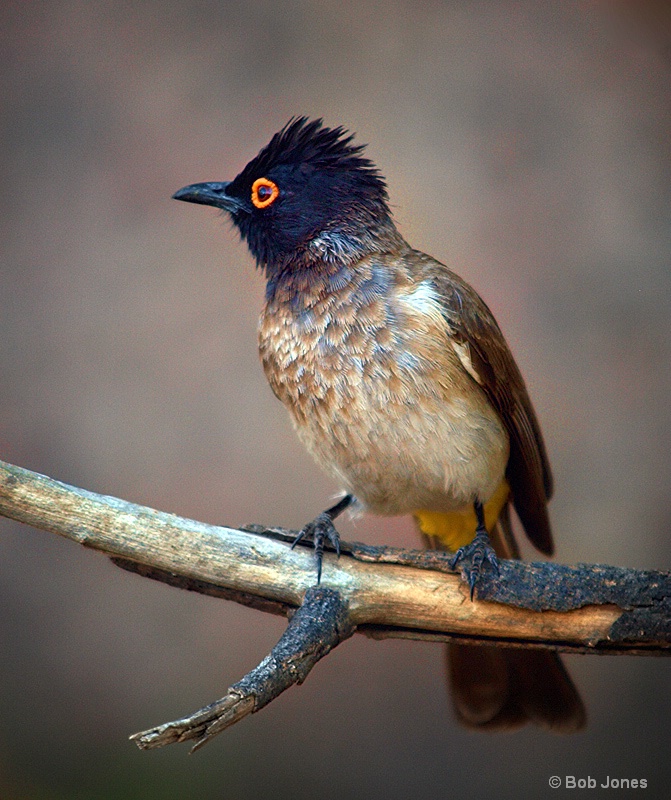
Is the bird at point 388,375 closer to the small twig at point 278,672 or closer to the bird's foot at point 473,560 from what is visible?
the bird's foot at point 473,560

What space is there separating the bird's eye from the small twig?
0.95m

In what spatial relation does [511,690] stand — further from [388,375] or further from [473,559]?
[388,375]

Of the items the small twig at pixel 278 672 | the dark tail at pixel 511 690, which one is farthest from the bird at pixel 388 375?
the small twig at pixel 278 672

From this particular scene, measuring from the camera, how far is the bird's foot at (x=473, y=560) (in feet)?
6.10

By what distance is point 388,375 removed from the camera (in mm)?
1940

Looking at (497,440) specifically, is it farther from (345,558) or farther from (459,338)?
(345,558)

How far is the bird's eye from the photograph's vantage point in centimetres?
219

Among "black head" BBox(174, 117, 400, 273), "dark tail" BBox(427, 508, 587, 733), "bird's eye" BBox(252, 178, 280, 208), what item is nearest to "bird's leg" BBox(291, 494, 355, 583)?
"dark tail" BBox(427, 508, 587, 733)

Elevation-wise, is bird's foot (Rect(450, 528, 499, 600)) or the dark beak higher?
the dark beak

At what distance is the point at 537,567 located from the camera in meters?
1.88

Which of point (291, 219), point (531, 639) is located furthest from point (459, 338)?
point (531, 639)

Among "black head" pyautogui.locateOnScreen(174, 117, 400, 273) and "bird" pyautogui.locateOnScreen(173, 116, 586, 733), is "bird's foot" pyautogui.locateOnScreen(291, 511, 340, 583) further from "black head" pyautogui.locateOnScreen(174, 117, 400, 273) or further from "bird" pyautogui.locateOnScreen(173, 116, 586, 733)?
"black head" pyautogui.locateOnScreen(174, 117, 400, 273)

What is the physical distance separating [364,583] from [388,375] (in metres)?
0.44

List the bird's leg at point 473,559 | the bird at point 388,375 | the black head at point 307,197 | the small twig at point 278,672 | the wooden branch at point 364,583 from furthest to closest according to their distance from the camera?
1. the black head at point 307,197
2. the bird at point 388,375
3. the bird's leg at point 473,559
4. the wooden branch at point 364,583
5. the small twig at point 278,672
